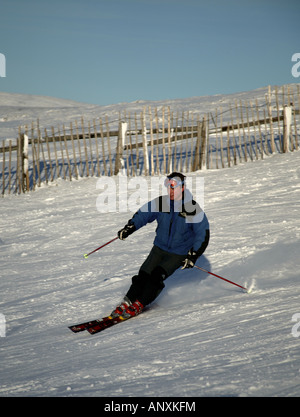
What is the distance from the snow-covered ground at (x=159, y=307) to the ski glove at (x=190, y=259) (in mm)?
400

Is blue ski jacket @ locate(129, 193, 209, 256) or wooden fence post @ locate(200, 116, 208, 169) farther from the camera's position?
wooden fence post @ locate(200, 116, 208, 169)

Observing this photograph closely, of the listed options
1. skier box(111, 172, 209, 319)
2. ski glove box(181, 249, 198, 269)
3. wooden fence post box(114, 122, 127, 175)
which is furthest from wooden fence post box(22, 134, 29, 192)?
ski glove box(181, 249, 198, 269)

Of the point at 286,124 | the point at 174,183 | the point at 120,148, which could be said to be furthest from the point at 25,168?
the point at 174,183

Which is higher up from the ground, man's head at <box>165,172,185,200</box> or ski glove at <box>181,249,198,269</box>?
man's head at <box>165,172,185,200</box>

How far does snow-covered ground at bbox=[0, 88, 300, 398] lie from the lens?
8.20ft

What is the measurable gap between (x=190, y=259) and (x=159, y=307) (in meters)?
0.65

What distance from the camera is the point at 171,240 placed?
4.42m

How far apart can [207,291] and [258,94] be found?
17.2 meters

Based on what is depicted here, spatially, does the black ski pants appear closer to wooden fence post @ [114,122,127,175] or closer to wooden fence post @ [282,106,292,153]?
wooden fence post @ [114,122,127,175]

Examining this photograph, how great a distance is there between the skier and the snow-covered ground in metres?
0.28

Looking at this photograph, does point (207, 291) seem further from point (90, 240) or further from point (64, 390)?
point (90, 240)

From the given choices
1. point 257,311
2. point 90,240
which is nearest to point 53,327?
point 257,311

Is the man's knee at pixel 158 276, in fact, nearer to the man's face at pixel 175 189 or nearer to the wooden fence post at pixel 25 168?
the man's face at pixel 175 189

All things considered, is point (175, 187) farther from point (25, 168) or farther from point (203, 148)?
point (25, 168)
